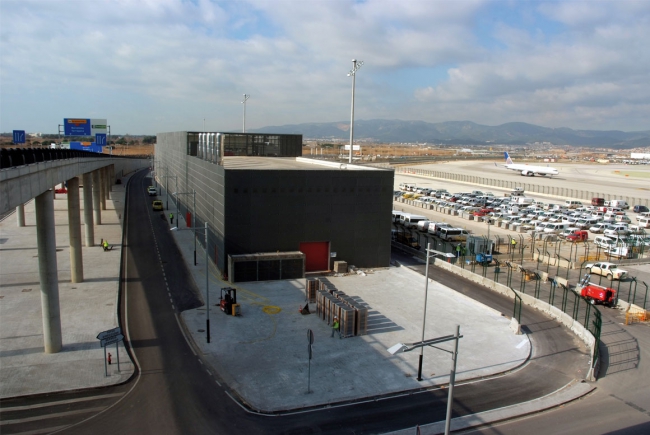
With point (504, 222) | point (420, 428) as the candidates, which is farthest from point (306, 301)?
point (504, 222)

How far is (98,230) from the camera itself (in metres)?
52.0

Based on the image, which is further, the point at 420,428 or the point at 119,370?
the point at 119,370

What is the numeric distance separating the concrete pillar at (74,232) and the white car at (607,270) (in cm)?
3572

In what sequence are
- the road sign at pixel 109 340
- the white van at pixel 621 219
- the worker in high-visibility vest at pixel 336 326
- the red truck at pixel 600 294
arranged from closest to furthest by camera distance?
1. the road sign at pixel 109 340
2. the worker in high-visibility vest at pixel 336 326
3. the red truck at pixel 600 294
4. the white van at pixel 621 219

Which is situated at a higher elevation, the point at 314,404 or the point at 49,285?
the point at 49,285

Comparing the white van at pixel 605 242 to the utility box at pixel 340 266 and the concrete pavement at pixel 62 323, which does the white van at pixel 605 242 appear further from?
the concrete pavement at pixel 62 323

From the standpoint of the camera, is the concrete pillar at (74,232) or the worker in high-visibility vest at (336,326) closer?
the worker in high-visibility vest at (336,326)

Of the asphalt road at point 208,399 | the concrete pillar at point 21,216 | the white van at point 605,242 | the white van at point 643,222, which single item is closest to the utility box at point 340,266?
the asphalt road at point 208,399

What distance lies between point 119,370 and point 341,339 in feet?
32.2

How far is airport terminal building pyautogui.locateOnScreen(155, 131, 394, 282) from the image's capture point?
34031mm

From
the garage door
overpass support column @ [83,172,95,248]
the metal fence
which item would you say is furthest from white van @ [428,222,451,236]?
the metal fence

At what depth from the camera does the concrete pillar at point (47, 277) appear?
69.5ft

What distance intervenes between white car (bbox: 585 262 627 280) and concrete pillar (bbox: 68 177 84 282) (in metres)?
35.7

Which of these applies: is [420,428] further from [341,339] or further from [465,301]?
[465,301]
